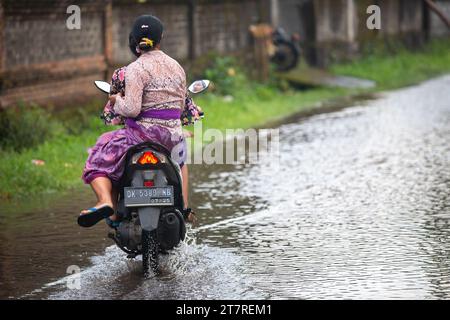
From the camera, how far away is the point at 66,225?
10961mm

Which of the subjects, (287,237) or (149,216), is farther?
(287,237)

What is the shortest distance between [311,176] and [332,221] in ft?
9.01

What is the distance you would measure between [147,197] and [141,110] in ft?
2.67

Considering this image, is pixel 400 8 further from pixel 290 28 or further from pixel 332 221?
pixel 332 221

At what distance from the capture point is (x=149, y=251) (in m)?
8.74

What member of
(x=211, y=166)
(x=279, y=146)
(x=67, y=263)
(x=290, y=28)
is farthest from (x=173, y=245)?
(x=290, y=28)

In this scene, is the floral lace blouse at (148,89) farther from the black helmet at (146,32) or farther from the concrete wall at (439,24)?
the concrete wall at (439,24)

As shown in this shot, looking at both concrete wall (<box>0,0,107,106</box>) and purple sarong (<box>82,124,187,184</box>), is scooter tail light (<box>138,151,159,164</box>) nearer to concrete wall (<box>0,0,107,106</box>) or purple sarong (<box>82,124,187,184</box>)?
purple sarong (<box>82,124,187,184</box>)

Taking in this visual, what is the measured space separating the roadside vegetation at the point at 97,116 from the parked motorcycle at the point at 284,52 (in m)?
0.70

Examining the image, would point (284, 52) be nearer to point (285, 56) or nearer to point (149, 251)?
A: point (285, 56)

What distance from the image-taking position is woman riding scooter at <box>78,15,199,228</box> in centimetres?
897

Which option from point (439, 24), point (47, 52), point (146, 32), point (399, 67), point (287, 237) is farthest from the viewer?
point (439, 24)

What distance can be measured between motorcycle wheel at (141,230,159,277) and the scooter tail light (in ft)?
1.69

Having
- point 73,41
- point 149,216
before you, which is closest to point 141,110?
point 149,216
